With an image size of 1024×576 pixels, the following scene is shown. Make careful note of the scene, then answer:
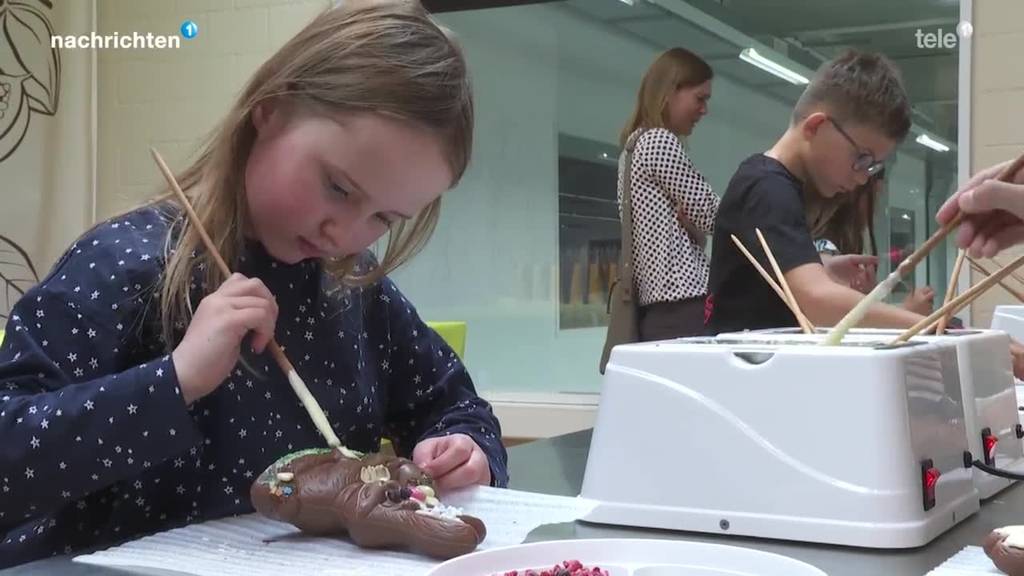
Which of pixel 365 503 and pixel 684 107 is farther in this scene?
pixel 684 107

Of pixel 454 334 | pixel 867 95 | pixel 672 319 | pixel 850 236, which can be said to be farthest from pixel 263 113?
pixel 672 319

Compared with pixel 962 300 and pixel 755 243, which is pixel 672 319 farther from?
pixel 962 300

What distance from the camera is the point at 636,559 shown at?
69cm

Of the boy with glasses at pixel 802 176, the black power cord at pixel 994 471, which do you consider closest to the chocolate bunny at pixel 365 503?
the black power cord at pixel 994 471

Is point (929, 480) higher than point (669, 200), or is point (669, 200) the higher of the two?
point (669, 200)

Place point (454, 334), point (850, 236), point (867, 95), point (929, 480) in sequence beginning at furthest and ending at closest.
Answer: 1. point (454, 334)
2. point (850, 236)
3. point (867, 95)
4. point (929, 480)

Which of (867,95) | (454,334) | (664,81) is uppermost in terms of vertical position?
(664,81)

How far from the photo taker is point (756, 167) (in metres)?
1.72

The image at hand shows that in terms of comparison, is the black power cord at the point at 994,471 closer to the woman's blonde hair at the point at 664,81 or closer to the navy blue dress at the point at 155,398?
the navy blue dress at the point at 155,398

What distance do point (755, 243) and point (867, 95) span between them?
29 centimetres

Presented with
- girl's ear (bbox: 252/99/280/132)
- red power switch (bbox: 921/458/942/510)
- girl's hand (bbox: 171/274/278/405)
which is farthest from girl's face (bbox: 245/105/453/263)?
red power switch (bbox: 921/458/942/510)

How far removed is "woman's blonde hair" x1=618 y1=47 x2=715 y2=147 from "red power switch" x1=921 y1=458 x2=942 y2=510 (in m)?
1.93

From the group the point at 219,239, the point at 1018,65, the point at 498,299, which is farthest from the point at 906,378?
the point at 498,299

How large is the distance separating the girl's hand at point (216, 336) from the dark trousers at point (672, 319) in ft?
6.15
